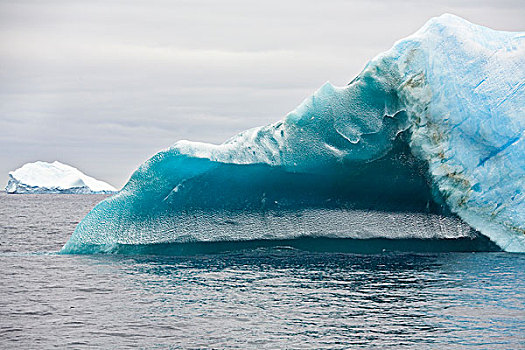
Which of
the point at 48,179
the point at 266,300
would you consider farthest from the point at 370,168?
the point at 48,179

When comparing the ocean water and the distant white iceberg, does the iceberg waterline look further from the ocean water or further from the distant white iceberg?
the distant white iceberg

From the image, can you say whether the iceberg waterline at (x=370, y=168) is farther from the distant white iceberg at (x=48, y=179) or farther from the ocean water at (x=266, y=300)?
the distant white iceberg at (x=48, y=179)

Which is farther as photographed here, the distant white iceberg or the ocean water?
the distant white iceberg

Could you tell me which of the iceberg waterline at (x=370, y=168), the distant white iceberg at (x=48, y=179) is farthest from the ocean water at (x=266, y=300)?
the distant white iceberg at (x=48, y=179)

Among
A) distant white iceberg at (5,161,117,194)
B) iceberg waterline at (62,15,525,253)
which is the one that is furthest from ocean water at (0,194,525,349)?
distant white iceberg at (5,161,117,194)

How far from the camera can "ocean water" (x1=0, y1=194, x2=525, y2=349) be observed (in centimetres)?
1054

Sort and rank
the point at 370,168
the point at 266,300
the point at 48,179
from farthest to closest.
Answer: the point at 48,179 → the point at 370,168 → the point at 266,300

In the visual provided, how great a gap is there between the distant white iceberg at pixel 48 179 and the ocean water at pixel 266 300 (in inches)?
3565

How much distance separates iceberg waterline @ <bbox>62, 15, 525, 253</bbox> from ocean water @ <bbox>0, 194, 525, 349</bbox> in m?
0.78

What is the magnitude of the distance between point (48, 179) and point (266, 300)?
329 ft

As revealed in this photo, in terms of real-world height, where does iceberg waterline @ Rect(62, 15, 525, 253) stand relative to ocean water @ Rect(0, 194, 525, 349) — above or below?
above

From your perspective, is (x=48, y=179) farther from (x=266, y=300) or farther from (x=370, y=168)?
(x=266, y=300)

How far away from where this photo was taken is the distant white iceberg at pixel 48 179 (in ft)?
353

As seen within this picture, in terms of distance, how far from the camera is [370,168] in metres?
19.6
